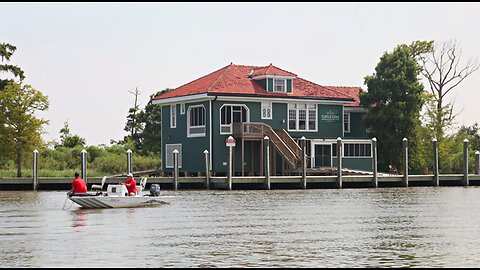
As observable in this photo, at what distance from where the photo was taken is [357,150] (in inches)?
2606

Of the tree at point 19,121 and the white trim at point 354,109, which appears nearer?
the tree at point 19,121

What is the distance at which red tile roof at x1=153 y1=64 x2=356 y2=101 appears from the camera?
63906 mm

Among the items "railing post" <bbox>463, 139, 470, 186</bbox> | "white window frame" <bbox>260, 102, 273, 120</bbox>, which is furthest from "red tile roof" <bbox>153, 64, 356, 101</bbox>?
"railing post" <bbox>463, 139, 470, 186</bbox>

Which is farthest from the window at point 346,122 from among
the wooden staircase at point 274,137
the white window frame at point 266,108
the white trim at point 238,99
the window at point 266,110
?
the wooden staircase at point 274,137

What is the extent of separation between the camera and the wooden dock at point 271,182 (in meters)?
52.2

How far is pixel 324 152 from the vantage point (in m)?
65.5

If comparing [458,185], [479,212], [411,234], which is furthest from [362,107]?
[411,234]

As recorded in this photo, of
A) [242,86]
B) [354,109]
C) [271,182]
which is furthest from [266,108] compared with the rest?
[271,182]

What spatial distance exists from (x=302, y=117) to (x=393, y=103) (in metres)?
7.47

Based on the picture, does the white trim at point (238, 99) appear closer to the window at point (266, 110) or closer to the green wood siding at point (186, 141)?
the window at point (266, 110)

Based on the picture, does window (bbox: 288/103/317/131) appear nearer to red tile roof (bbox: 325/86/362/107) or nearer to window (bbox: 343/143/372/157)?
window (bbox: 343/143/372/157)

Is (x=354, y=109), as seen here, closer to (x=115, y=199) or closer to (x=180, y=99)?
(x=180, y=99)

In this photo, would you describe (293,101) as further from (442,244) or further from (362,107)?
(442,244)

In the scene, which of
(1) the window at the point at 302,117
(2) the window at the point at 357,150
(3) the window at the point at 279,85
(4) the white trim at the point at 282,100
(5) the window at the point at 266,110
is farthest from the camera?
(1) the window at the point at 302,117
